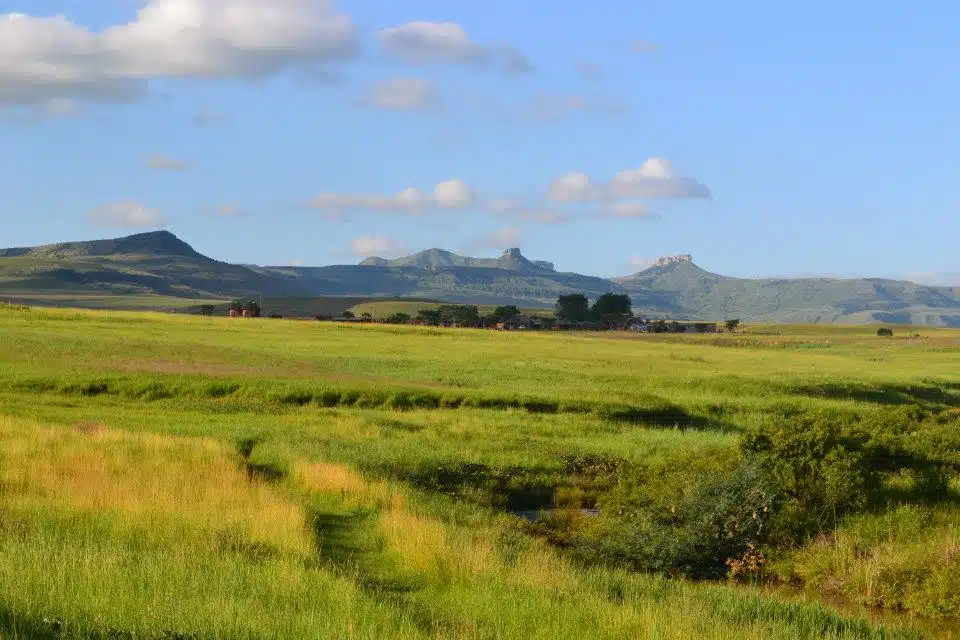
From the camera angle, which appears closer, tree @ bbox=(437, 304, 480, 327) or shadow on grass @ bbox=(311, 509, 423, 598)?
shadow on grass @ bbox=(311, 509, 423, 598)

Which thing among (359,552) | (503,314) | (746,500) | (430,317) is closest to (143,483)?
(359,552)

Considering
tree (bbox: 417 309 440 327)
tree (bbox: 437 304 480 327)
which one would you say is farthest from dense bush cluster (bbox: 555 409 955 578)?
tree (bbox: 437 304 480 327)

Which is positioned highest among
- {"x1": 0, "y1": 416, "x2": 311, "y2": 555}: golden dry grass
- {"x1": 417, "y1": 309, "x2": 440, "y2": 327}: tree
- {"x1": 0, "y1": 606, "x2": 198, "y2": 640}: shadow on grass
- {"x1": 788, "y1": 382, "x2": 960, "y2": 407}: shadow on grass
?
{"x1": 417, "y1": 309, "x2": 440, "y2": 327}: tree

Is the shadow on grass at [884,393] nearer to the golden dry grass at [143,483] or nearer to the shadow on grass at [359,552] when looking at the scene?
the golden dry grass at [143,483]

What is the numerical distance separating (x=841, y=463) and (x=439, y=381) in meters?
30.9

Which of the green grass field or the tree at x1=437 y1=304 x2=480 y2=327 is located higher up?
the tree at x1=437 y1=304 x2=480 y2=327

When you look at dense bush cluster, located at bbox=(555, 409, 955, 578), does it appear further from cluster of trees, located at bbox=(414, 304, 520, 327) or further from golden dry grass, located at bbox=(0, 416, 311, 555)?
cluster of trees, located at bbox=(414, 304, 520, 327)

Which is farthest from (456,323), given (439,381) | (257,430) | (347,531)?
(347,531)

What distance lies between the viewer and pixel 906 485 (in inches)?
852

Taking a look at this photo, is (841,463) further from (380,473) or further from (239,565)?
(239,565)

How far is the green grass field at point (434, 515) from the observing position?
11.1m

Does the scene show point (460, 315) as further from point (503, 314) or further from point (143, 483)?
point (143, 483)

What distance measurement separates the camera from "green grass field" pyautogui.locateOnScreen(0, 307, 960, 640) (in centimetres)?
1109

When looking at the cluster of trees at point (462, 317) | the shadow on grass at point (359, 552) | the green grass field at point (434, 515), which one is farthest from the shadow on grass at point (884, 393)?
the cluster of trees at point (462, 317)
